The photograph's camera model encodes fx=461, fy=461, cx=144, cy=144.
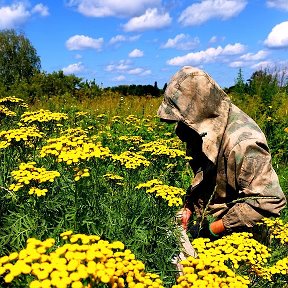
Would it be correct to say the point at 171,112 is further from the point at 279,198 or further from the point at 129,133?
the point at 129,133

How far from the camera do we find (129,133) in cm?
909

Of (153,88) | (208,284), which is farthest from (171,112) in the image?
(153,88)

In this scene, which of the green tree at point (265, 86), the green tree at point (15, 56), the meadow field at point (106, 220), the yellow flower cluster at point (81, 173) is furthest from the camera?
the green tree at point (15, 56)

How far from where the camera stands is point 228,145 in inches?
163

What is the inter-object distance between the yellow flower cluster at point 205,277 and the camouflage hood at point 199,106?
70.7 inches

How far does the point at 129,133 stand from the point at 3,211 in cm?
583

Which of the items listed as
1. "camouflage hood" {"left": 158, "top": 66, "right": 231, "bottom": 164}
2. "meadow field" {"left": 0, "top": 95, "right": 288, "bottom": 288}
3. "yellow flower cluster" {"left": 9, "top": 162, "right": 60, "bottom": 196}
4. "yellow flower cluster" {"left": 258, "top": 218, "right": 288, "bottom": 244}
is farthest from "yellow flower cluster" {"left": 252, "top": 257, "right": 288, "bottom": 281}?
"yellow flower cluster" {"left": 9, "top": 162, "right": 60, "bottom": 196}

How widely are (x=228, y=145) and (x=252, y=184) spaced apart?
0.42m

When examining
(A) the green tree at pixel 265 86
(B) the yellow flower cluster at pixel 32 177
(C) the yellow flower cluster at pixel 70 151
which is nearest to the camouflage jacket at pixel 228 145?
(C) the yellow flower cluster at pixel 70 151

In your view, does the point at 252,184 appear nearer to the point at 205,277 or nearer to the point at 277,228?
the point at 277,228

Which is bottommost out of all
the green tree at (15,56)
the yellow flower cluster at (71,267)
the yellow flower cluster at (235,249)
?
the yellow flower cluster at (235,249)

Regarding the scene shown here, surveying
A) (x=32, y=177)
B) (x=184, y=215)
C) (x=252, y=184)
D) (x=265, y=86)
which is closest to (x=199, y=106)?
(x=252, y=184)

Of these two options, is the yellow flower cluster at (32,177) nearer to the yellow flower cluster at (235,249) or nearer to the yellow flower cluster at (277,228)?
the yellow flower cluster at (235,249)

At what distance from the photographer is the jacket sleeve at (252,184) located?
3938mm
